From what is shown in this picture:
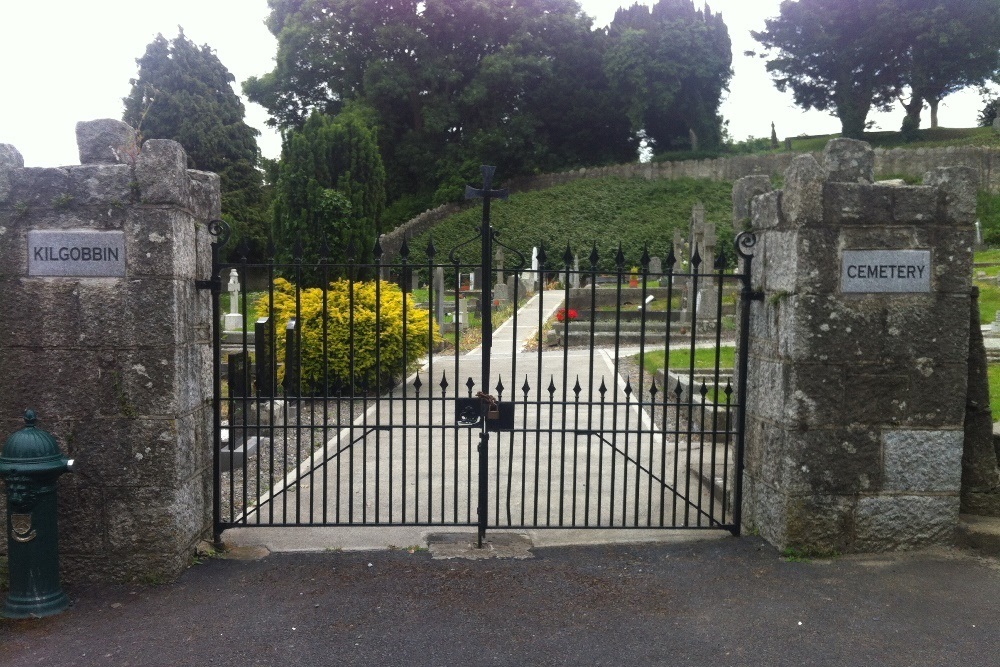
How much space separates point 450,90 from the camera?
44594 mm

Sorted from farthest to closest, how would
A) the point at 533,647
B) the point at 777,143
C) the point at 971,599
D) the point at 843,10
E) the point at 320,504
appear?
the point at 777,143 < the point at 843,10 < the point at 320,504 < the point at 971,599 < the point at 533,647

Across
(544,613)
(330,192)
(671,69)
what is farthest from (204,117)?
(544,613)

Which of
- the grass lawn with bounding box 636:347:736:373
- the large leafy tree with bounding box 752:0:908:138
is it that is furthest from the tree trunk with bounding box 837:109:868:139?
the grass lawn with bounding box 636:347:736:373

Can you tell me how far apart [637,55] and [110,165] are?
44.4 meters

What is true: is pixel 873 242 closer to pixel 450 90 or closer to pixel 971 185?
pixel 971 185

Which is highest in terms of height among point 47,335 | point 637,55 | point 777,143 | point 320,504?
point 637,55

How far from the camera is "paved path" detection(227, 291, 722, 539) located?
5.34 m

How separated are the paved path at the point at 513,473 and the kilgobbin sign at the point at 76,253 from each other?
1697 millimetres

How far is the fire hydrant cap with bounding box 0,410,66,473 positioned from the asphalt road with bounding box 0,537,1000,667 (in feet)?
2.65

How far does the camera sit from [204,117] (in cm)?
3716

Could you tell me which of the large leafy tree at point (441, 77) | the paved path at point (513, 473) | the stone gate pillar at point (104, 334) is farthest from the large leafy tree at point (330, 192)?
the large leafy tree at point (441, 77)

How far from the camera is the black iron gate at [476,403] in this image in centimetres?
522

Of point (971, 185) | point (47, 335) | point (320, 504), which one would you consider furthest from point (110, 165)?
point (971, 185)

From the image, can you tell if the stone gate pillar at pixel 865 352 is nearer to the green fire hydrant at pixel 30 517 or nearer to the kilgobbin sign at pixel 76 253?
the kilgobbin sign at pixel 76 253
